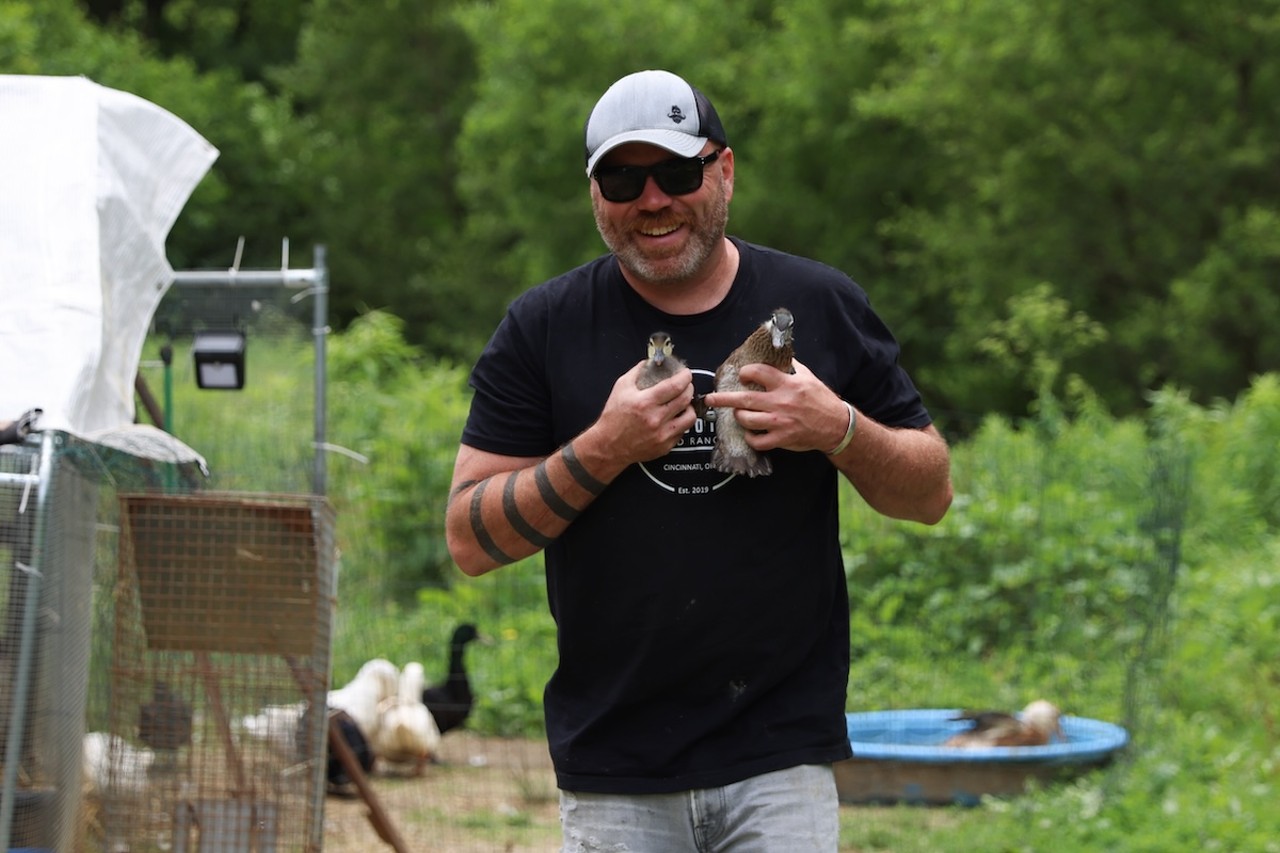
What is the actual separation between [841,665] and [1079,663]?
215 inches

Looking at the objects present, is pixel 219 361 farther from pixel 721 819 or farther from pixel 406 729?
pixel 721 819

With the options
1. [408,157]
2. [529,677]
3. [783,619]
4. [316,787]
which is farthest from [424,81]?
[783,619]

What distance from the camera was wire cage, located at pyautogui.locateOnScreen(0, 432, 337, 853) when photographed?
5031mm

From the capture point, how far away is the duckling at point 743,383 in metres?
2.85

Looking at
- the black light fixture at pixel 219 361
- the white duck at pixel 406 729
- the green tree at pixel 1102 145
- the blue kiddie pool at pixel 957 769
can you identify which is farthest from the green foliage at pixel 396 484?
the green tree at pixel 1102 145

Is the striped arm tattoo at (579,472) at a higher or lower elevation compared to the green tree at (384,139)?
lower

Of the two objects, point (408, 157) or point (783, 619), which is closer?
point (783, 619)

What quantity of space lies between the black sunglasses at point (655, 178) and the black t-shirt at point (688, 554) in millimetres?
203

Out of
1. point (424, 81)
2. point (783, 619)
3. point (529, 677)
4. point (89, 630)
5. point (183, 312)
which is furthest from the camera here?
point (424, 81)

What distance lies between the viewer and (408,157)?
33625 mm

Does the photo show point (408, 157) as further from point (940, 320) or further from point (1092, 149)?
point (1092, 149)

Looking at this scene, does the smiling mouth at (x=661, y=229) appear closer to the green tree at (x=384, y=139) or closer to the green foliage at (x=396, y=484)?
the green foliage at (x=396, y=484)

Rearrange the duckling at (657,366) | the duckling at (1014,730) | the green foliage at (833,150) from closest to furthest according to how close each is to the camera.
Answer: the duckling at (657,366) < the duckling at (1014,730) < the green foliage at (833,150)

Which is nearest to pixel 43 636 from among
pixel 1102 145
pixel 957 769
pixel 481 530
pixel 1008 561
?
pixel 481 530
